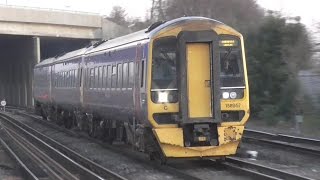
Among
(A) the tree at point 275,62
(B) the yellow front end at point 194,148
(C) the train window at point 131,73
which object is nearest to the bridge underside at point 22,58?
(A) the tree at point 275,62

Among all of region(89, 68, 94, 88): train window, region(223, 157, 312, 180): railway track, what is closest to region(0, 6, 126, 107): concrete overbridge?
region(89, 68, 94, 88): train window

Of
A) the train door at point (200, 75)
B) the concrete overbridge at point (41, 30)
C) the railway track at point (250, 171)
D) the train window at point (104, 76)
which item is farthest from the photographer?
the concrete overbridge at point (41, 30)

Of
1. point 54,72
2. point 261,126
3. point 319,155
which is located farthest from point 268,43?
point 319,155

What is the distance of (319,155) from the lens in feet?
46.1

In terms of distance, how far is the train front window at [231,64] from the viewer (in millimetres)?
12422

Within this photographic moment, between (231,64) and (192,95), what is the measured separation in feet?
3.93

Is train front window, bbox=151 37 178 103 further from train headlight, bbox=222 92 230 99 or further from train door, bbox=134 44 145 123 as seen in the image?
train headlight, bbox=222 92 230 99

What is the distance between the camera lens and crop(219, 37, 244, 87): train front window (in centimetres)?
1242

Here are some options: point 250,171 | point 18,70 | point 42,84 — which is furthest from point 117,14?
point 250,171

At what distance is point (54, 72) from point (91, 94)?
9878 mm

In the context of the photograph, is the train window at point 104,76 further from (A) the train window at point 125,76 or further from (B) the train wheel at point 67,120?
(B) the train wheel at point 67,120

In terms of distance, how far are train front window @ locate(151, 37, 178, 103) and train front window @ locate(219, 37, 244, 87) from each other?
1051 millimetres

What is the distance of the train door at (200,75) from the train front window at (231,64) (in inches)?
13.8

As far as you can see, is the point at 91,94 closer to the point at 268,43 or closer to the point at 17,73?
the point at 268,43
